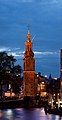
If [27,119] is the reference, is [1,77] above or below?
above

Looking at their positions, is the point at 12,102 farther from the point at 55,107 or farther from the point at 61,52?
the point at 55,107

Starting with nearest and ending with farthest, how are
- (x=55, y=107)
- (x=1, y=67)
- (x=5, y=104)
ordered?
(x=55, y=107) → (x=5, y=104) → (x=1, y=67)

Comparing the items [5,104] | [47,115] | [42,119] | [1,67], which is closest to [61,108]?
[47,115]

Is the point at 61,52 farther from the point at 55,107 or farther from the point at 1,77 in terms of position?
the point at 55,107

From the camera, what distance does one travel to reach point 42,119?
137500 mm

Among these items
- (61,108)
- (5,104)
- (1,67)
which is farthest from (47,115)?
(1,67)

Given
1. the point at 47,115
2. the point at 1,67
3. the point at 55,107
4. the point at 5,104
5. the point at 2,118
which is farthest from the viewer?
the point at 1,67

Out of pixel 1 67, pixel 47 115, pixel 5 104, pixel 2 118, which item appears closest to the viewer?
pixel 2 118

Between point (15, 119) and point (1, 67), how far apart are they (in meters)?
63.4

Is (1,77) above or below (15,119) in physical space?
above

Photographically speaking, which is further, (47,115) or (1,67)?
(1,67)

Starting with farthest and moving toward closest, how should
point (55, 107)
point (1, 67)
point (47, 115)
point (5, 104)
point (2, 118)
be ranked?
point (1, 67)
point (5, 104)
point (55, 107)
point (47, 115)
point (2, 118)

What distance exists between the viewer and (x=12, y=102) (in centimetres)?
19450

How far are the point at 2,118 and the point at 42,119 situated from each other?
855cm
